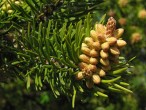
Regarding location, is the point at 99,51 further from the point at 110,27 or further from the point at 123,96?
the point at 123,96

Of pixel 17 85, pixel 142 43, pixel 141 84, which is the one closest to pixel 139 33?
pixel 142 43

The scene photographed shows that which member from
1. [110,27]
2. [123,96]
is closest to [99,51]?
[110,27]

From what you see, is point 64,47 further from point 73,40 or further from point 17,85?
point 17,85

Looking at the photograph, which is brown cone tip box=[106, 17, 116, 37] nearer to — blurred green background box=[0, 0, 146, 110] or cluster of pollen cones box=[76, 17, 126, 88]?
cluster of pollen cones box=[76, 17, 126, 88]

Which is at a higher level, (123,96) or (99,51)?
(99,51)

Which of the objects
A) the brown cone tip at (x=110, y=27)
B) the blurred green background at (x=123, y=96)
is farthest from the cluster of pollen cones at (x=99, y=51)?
the blurred green background at (x=123, y=96)

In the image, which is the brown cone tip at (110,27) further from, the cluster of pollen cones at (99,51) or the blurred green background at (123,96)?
the blurred green background at (123,96)

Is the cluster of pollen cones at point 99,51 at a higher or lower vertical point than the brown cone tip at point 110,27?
lower

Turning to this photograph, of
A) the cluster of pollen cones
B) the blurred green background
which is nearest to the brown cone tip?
the cluster of pollen cones
